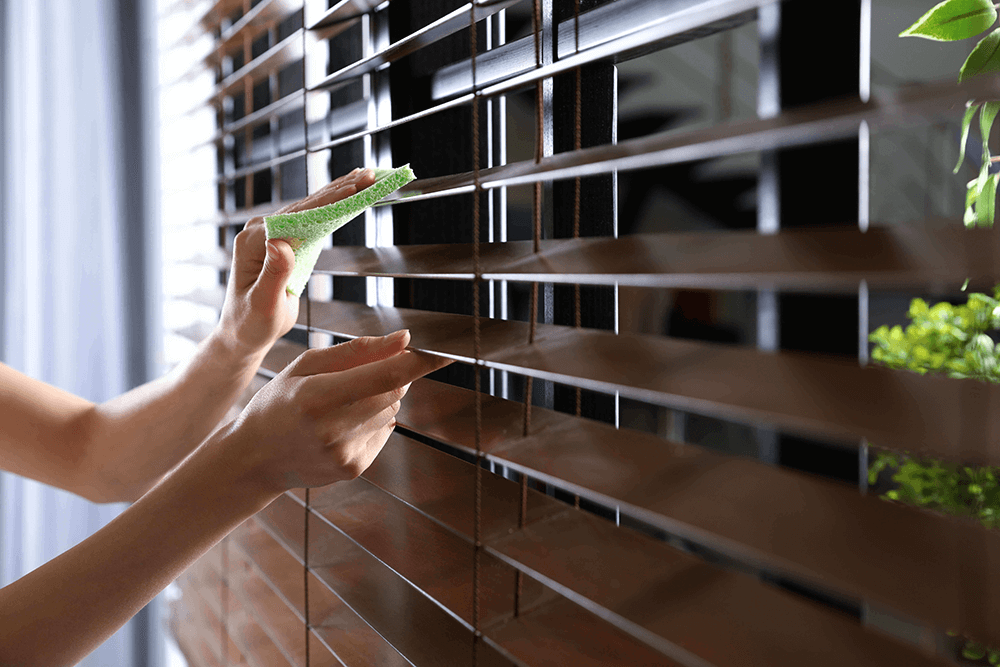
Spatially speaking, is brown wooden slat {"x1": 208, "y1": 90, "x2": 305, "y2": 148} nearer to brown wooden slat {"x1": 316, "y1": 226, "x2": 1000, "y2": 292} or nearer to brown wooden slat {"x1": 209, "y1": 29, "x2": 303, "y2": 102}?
brown wooden slat {"x1": 209, "y1": 29, "x2": 303, "y2": 102}

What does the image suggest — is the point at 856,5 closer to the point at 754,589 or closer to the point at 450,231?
the point at 754,589

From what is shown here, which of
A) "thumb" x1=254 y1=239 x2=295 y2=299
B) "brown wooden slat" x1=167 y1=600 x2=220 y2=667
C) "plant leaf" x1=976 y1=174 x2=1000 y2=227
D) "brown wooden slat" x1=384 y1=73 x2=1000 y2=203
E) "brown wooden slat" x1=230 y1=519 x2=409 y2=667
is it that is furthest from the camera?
"brown wooden slat" x1=167 y1=600 x2=220 y2=667

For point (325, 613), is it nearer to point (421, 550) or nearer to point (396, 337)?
point (421, 550)

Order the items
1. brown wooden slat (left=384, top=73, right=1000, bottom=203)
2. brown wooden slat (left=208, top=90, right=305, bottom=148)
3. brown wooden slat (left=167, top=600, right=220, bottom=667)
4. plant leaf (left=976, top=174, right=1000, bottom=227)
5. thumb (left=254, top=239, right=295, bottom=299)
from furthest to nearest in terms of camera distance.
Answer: brown wooden slat (left=167, top=600, right=220, bottom=667) → brown wooden slat (left=208, top=90, right=305, bottom=148) → thumb (left=254, top=239, right=295, bottom=299) → plant leaf (left=976, top=174, right=1000, bottom=227) → brown wooden slat (left=384, top=73, right=1000, bottom=203)

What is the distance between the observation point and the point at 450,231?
787mm

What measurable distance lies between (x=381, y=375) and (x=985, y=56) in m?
0.41

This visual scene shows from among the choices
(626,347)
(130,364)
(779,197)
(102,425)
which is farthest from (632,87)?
(130,364)

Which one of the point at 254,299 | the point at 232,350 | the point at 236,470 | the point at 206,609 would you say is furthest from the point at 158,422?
the point at 206,609

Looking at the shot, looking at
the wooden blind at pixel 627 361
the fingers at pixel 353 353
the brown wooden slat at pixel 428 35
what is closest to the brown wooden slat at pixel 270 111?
the wooden blind at pixel 627 361

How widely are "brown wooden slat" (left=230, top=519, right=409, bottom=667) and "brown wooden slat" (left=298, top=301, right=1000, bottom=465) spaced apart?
1.37ft

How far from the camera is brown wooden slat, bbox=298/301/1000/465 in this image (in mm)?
240

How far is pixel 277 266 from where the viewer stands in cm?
56

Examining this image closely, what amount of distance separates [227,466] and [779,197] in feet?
1.60

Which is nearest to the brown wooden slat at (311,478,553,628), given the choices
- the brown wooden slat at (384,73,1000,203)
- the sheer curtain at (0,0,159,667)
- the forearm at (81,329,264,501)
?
the forearm at (81,329,264,501)
